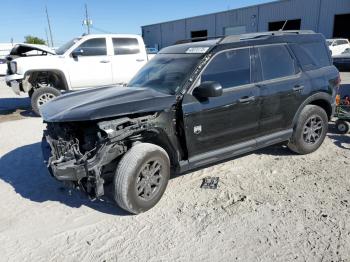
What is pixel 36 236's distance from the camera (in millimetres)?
3551

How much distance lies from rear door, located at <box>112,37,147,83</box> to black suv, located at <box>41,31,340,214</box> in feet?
17.0

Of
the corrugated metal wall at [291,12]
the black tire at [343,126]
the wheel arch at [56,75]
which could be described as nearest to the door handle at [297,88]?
the black tire at [343,126]

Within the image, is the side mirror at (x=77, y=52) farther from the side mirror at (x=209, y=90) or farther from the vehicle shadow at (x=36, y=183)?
the side mirror at (x=209, y=90)

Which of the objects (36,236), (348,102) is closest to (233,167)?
(36,236)

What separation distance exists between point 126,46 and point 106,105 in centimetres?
699

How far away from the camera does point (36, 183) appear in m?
4.82

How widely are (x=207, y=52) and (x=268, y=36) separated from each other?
119 cm

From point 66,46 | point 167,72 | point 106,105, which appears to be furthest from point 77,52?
point 106,105

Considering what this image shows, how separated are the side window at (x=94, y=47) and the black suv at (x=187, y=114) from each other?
5094 millimetres

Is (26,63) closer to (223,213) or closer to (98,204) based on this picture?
(98,204)

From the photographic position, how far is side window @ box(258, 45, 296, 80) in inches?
188

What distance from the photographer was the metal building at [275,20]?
27281 millimetres

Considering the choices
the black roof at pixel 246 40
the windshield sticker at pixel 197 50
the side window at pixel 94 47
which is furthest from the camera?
the side window at pixel 94 47

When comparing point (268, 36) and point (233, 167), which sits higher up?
point (268, 36)
